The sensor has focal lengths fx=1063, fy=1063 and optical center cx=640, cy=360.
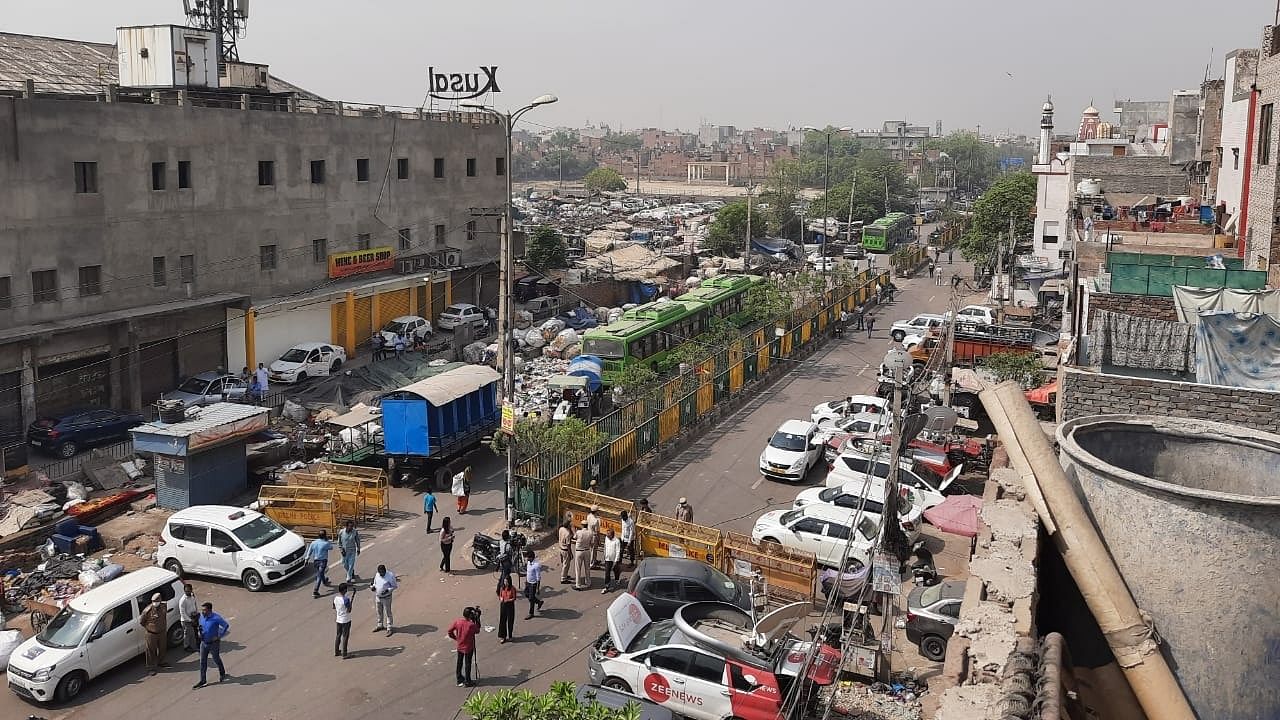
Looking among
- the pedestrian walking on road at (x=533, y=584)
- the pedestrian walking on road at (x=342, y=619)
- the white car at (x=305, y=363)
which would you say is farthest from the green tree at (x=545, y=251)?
the pedestrian walking on road at (x=342, y=619)

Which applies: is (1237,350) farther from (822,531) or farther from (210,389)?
(210,389)

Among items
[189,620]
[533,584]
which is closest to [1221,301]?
[533,584]

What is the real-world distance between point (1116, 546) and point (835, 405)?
21620 millimetres

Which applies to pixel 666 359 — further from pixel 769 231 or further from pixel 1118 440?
pixel 769 231

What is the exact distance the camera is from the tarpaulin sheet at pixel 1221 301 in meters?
16.8

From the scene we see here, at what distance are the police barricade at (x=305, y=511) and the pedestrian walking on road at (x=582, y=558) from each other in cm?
493

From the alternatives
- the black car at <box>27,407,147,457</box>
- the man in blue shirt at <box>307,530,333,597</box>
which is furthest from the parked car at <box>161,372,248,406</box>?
the man in blue shirt at <box>307,530,333,597</box>

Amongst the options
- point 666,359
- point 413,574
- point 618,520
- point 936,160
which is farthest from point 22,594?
point 936,160

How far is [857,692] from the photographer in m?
13.6

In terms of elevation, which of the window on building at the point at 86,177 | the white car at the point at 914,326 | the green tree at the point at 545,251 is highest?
the window on building at the point at 86,177

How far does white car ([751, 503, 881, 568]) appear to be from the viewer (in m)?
18.0

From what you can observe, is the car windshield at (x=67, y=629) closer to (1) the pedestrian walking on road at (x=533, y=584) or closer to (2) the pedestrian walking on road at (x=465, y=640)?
(2) the pedestrian walking on road at (x=465, y=640)

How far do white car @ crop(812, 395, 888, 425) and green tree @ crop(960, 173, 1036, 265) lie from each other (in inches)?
1255

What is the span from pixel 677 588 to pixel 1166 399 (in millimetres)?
7060
